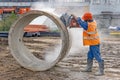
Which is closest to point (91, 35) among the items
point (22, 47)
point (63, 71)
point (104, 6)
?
point (63, 71)

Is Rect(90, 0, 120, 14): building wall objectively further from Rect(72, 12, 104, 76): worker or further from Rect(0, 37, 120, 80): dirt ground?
Rect(72, 12, 104, 76): worker

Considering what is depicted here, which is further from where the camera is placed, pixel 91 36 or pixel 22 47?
pixel 22 47

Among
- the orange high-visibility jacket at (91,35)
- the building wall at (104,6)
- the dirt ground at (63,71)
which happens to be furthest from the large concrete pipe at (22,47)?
the building wall at (104,6)

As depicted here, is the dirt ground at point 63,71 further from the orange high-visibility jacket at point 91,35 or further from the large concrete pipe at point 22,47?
the orange high-visibility jacket at point 91,35

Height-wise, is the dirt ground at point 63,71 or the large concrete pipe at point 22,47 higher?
the large concrete pipe at point 22,47

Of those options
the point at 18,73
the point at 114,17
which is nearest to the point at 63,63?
the point at 18,73

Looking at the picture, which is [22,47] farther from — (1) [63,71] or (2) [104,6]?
(2) [104,6]

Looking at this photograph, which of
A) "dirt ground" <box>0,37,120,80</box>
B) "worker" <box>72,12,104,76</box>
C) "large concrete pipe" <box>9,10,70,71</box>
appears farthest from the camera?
"large concrete pipe" <box>9,10,70,71</box>

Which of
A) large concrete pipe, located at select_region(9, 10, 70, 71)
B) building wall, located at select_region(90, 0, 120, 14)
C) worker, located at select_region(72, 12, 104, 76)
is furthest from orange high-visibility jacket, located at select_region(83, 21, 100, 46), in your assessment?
building wall, located at select_region(90, 0, 120, 14)

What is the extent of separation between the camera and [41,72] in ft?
29.1

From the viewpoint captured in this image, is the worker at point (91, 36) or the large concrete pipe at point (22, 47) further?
the large concrete pipe at point (22, 47)

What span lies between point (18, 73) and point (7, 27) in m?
12.3

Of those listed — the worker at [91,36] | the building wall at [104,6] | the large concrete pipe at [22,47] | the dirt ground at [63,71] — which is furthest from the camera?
the building wall at [104,6]

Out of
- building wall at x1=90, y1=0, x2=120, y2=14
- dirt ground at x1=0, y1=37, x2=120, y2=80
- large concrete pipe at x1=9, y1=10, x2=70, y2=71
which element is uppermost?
large concrete pipe at x1=9, y1=10, x2=70, y2=71
